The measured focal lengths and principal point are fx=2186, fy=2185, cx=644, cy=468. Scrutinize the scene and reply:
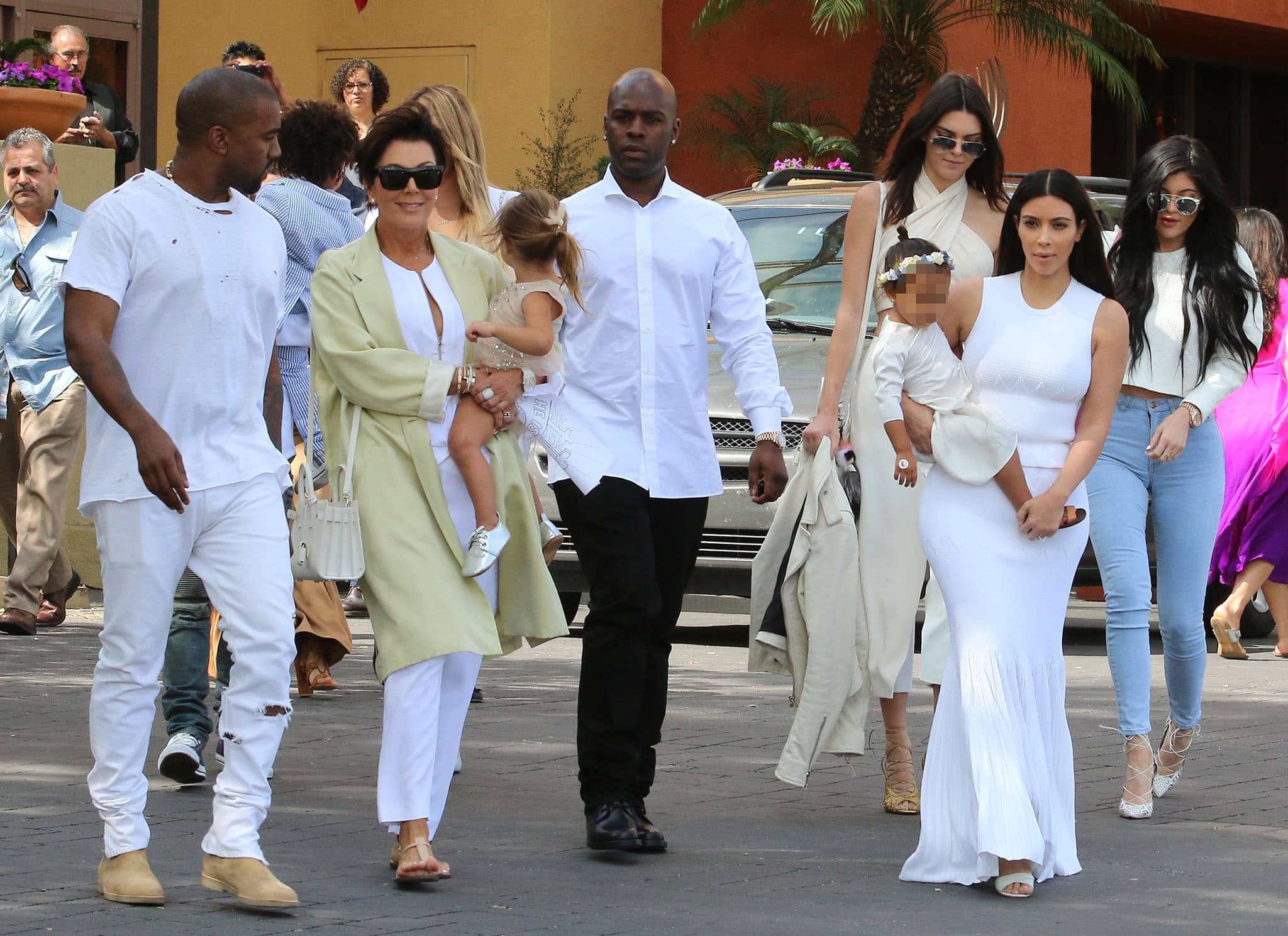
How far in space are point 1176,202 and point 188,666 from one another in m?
3.62

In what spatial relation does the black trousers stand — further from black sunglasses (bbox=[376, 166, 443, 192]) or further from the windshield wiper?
the windshield wiper

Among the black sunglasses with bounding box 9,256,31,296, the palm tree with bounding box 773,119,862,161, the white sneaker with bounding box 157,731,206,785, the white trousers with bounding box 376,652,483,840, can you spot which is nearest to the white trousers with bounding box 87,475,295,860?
the white trousers with bounding box 376,652,483,840

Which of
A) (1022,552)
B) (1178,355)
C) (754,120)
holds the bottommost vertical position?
(1022,552)

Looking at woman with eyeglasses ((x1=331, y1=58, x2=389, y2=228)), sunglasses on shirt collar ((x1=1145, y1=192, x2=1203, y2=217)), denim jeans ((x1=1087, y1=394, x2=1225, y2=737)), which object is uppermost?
woman with eyeglasses ((x1=331, y1=58, x2=389, y2=228))

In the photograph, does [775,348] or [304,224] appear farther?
[775,348]

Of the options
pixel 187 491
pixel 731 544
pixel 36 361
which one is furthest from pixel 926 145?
pixel 36 361

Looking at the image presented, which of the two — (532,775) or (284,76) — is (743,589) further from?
(284,76)

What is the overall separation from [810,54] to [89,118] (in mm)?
13216

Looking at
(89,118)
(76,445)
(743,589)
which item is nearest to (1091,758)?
(743,589)

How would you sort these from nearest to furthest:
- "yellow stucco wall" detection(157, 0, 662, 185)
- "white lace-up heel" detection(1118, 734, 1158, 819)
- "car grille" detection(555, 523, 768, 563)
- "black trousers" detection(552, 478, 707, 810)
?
"black trousers" detection(552, 478, 707, 810)
"white lace-up heel" detection(1118, 734, 1158, 819)
"car grille" detection(555, 523, 768, 563)
"yellow stucco wall" detection(157, 0, 662, 185)

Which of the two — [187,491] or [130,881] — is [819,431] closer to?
[187,491]

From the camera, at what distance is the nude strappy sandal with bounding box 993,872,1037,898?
5715 mm

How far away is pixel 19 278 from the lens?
11.3 m

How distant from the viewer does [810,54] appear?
82.5 feet
